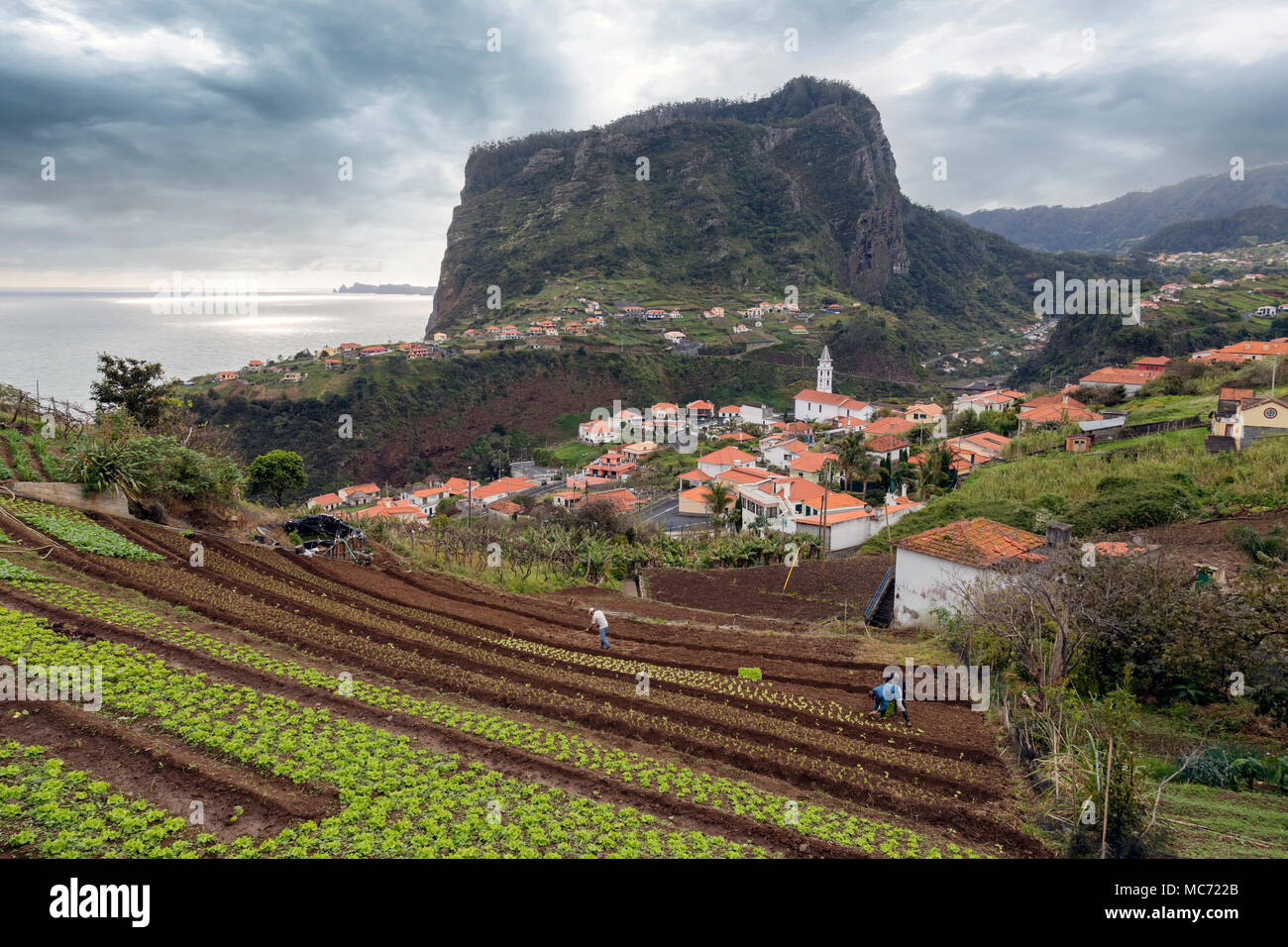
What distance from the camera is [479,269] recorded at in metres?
181

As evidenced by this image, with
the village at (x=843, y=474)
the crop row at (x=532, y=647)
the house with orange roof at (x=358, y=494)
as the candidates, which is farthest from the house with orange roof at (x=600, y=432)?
the crop row at (x=532, y=647)

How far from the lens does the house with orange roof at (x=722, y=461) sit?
61.4m

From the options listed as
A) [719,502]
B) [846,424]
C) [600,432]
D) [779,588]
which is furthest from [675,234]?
[779,588]

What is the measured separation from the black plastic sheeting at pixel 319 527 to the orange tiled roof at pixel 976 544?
16.9 meters

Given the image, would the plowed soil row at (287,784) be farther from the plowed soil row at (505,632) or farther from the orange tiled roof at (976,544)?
the orange tiled roof at (976,544)

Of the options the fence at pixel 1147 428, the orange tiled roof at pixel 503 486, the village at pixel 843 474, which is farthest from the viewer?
the orange tiled roof at pixel 503 486

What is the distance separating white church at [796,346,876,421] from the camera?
86312 millimetres

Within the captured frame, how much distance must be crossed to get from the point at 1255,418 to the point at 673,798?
32.9 meters

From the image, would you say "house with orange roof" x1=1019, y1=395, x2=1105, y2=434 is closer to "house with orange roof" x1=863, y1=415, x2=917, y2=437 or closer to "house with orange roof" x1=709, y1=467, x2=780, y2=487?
"house with orange roof" x1=863, y1=415, x2=917, y2=437

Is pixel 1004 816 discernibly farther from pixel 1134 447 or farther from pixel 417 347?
pixel 417 347

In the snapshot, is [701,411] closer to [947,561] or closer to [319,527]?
[947,561]

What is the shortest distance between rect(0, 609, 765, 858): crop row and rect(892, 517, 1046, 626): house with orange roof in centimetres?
1333
